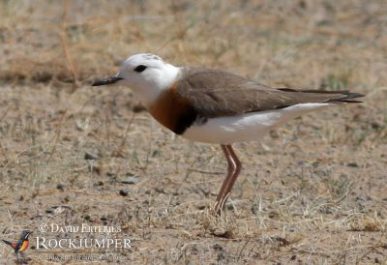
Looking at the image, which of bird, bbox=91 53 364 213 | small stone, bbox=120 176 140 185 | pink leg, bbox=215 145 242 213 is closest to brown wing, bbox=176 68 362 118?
bird, bbox=91 53 364 213

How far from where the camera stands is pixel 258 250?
6.39 m

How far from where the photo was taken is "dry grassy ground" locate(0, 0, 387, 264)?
665 cm

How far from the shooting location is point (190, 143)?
885 centimetres

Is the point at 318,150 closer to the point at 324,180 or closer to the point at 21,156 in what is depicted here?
the point at 324,180

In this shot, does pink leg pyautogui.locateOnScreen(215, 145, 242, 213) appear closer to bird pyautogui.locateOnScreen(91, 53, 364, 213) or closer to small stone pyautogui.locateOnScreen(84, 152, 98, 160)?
bird pyautogui.locateOnScreen(91, 53, 364, 213)

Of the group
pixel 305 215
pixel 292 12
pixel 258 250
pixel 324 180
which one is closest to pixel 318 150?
pixel 324 180

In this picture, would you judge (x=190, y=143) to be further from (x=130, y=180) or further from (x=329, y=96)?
(x=329, y=96)

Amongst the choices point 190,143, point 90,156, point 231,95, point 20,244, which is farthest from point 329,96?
point 20,244

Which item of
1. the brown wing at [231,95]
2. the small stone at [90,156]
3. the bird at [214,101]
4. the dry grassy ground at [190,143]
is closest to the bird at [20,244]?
the dry grassy ground at [190,143]

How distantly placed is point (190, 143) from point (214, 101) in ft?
5.60

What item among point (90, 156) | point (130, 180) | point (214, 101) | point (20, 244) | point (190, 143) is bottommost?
point (20, 244)

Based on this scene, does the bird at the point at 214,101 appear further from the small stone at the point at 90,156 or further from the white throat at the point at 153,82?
the small stone at the point at 90,156

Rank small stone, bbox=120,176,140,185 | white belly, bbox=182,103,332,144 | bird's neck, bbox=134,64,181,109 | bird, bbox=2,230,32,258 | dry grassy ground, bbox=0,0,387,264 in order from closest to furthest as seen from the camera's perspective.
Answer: bird, bbox=2,230,32,258 < dry grassy ground, bbox=0,0,387,264 < white belly, bbox=182,103,332,144 < bird's neck, bbox=134,64,181,109 < small stone, bbox=120,176,140,185

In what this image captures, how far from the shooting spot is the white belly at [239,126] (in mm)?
7102
